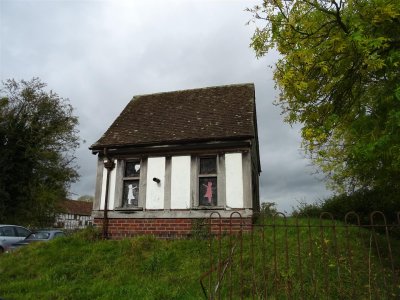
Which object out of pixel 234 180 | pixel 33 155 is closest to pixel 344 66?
pixel 234 180

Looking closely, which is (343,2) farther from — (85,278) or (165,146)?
(85,278)

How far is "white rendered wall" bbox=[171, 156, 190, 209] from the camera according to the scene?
11.4 m

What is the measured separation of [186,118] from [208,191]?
3287 millimetres

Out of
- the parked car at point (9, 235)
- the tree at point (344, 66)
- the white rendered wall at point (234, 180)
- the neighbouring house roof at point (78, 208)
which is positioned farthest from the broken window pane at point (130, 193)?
the neighbouring house roof at point (78, 208)

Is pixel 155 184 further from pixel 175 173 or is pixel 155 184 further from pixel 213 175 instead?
pixel 213 175

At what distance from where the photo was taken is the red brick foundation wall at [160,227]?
1086 cm

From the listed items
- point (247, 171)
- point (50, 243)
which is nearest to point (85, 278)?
point (50, 243)

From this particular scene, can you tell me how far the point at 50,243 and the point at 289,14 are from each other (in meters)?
9.44

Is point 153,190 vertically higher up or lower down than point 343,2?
lower down

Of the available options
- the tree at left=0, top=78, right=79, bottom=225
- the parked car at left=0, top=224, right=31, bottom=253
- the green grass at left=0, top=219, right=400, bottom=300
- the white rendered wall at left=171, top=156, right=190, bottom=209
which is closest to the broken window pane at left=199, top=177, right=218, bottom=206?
the white rendered wall at left=171, top=156, right=190, bottom=209

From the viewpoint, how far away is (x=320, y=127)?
7.92 meters

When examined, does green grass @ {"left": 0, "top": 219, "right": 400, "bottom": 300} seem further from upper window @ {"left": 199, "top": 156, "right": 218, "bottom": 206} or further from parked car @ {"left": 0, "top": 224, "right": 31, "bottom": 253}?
parked car @ {"left": 0, "top": 224, "right": 31, "bottom": 253}

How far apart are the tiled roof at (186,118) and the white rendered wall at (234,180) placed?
71 centimetres

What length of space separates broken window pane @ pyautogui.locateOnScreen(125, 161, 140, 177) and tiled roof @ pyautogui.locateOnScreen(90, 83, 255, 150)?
2.34 feet
